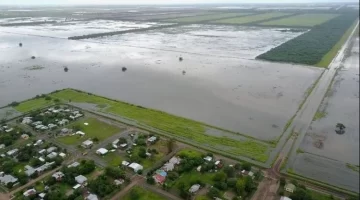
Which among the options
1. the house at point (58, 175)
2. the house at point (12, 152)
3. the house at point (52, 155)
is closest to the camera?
the house at point (58, 175)

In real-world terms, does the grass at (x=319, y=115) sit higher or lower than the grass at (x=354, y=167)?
higher

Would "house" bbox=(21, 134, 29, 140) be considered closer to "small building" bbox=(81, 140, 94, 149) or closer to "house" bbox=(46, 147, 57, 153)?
"house" bbox=(46, 147, 57, 153)

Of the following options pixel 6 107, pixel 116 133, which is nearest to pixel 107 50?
pixel 6 107

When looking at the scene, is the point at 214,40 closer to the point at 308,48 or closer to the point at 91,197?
the point at 308,48

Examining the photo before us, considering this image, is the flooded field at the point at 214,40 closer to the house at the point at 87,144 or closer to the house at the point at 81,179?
the house at the point at 87,144

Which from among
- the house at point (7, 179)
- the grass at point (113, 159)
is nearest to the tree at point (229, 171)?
the grass at point (113, 159)

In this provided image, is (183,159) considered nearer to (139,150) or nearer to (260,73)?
(139,150)
